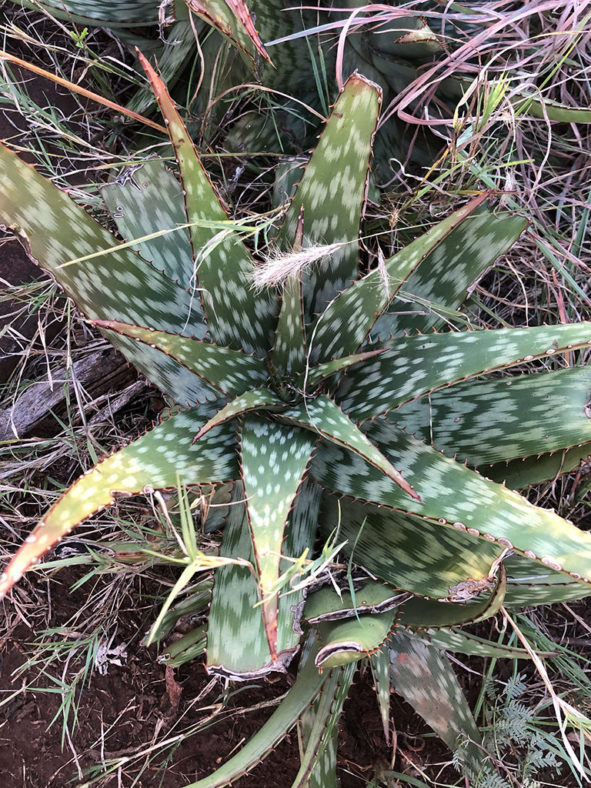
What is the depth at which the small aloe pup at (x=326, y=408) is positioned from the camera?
76 centimetres

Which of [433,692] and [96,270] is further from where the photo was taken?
[433,692]

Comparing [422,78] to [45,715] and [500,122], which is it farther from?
[45,715]

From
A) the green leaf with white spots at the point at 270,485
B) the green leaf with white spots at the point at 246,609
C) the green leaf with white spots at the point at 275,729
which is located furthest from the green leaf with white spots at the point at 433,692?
the green leaf with white spots at the point at 270,485

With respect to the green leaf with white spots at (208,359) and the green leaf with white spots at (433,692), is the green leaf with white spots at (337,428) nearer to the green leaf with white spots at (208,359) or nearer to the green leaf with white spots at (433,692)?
the green leaf with white spots at (208,359)

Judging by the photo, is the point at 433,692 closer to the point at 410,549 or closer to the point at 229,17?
the point at 410,549

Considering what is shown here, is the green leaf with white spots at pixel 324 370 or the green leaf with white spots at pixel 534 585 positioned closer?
the green leaf with white spots at pixel 324 370

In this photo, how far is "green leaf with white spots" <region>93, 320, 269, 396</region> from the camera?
714 mm

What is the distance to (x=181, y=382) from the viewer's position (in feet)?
3.16

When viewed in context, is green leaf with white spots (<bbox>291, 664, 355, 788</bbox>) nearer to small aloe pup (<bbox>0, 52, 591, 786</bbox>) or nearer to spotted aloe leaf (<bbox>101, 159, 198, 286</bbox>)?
small aloe pup (<bbox>0, 52, 591, 786</bbox>)

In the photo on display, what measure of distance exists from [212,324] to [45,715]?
976 millimetres

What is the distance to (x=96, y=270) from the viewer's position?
863 millimetres

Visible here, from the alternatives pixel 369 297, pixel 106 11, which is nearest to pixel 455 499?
pixel 369 297

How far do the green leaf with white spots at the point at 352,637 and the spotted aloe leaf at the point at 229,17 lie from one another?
0.82 metres

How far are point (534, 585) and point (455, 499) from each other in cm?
30
